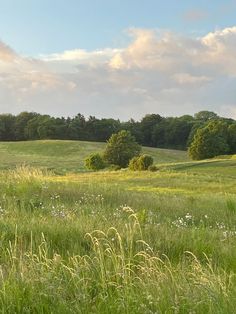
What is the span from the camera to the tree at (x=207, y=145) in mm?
81312

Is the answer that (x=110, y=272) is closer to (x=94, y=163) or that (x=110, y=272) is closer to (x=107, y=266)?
(x=107, y=266)

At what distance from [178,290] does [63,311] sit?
3.48ft

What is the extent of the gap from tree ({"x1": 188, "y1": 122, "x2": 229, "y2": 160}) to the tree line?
1281 inches

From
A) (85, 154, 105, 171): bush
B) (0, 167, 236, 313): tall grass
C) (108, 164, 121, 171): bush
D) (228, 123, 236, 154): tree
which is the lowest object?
(108, 164, 121, 171): bush

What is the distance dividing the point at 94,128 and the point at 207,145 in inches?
1880

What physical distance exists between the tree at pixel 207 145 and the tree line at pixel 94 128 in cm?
3255

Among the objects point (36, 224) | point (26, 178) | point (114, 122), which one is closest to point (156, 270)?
point (36, 224)

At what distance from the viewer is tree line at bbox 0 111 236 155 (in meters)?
119

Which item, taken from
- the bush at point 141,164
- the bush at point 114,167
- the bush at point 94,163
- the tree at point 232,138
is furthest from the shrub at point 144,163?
the tree at point 232,138

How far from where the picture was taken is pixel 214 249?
6629mm

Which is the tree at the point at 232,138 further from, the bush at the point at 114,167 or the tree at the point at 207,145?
the bush at the point at 114,167

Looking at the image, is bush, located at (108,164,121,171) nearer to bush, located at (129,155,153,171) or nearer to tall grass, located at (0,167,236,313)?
bush, located at (129,155,153,171)

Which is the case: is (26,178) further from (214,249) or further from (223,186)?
(223,186)

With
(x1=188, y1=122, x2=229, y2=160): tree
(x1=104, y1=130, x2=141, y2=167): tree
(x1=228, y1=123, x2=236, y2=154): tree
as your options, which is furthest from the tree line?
(x1=104, y1=130, x2=141, y2=167): tree
